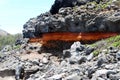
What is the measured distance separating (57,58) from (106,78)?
801 inches

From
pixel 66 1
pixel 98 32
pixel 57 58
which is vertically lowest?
pixel 57 58

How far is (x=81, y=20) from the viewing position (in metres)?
42.5

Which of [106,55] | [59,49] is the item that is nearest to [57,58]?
[59,49]

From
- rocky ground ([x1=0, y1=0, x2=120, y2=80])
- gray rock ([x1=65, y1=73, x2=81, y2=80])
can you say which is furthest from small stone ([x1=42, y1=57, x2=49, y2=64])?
gray rock ([x1=65, y1=73, x2=81, y2=80])

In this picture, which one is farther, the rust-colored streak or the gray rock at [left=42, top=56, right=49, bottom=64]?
the gray rock at [left=42, top=56, right=49, bottom=64]

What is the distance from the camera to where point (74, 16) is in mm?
43250

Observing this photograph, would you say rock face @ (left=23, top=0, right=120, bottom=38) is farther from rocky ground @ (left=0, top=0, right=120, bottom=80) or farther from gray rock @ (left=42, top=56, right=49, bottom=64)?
gray rock @ (left=42, top=56, right=49, bottom=64)

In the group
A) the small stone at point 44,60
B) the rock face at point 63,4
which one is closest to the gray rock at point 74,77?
the small stone at point 44,60

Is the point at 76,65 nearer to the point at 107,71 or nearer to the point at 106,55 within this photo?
the point at 106,55

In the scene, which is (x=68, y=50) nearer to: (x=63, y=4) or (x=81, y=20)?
(x=81, y=20)

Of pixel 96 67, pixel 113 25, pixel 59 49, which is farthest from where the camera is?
pixel 59 49

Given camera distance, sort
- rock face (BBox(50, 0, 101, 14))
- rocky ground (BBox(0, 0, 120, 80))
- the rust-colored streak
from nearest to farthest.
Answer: rocky ground (BBox(0, 0, 120, 80)) → the rust-colored streak → rock face (BBox(50, 0, 101, 14))

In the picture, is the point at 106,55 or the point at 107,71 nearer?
the point at 107,71

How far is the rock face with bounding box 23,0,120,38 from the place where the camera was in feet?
130
